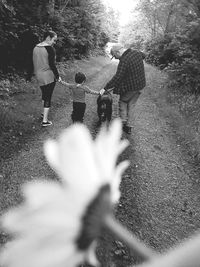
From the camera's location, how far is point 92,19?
71.0 feet

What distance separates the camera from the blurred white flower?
0.31m

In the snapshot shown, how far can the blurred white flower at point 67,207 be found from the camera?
31 centimetres

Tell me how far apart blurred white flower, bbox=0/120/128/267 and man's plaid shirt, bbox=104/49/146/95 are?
7.01 m

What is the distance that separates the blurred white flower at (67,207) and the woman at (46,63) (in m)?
6.69

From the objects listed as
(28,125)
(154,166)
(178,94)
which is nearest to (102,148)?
(154,166)

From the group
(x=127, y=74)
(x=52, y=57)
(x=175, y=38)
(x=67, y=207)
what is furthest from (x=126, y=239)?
(x=175, y=38)

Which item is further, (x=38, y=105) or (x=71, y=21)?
(x=71, y=21)

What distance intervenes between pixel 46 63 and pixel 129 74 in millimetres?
1682

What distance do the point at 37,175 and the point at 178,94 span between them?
26.1 feet

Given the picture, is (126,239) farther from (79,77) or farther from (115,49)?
(115,49)

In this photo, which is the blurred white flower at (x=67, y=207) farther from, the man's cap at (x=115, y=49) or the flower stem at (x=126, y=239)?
the man's cap at (x=115, y=49)

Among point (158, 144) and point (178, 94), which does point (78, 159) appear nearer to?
point (158, 144)

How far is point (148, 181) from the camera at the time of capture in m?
6.10

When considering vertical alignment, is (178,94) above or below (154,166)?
below
